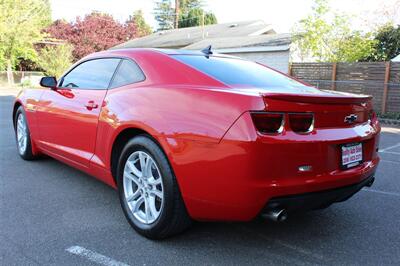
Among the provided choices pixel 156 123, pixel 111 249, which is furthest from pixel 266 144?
pixel 111 249

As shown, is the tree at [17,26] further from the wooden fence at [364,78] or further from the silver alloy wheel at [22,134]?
the silver alloy wheel at [22,134]

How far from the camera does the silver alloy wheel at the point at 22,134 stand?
5.57 meters

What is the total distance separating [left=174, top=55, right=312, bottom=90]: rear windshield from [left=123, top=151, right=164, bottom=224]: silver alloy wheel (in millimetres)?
860

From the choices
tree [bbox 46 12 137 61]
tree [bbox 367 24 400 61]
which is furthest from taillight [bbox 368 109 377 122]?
tree [bbox 46 12 137 61]

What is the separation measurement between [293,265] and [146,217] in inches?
46.0

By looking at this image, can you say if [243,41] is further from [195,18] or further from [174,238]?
[195,18]

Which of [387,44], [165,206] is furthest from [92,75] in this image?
[387,44]

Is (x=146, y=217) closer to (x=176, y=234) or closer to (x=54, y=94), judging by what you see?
(x=176, y=234)

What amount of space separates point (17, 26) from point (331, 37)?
21.6m

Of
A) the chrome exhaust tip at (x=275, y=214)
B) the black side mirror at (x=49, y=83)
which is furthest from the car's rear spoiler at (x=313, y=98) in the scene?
the black side mirror at (x=49, y=83)

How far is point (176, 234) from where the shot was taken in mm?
3285

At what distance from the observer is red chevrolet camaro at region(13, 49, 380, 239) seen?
2.71 meters

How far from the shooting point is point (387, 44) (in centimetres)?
2145

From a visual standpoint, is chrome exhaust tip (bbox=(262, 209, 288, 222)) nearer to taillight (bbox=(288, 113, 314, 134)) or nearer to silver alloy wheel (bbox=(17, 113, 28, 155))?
taillight (bbox=(288, 113, 314, 134))
